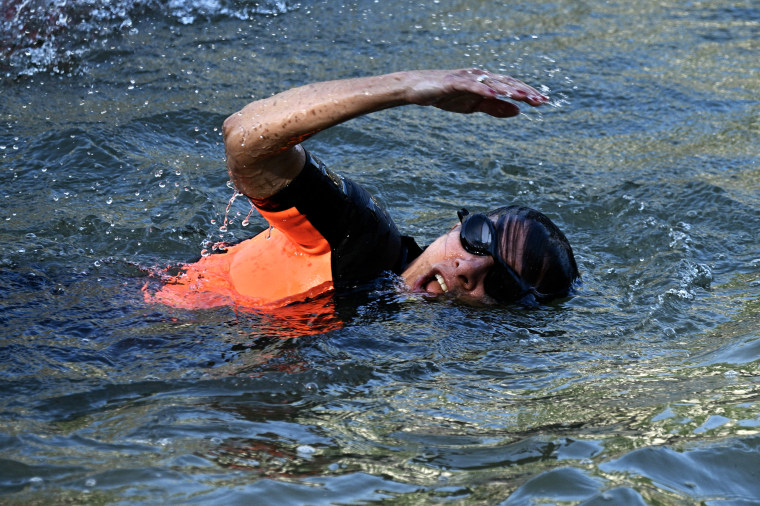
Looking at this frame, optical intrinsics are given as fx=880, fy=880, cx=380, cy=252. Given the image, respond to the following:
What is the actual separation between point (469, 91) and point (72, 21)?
635cm

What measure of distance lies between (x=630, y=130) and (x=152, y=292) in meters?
4.53

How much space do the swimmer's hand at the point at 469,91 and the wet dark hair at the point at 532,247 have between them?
899mm

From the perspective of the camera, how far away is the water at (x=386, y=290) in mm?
2725

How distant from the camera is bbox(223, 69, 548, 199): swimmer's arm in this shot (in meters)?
3.06

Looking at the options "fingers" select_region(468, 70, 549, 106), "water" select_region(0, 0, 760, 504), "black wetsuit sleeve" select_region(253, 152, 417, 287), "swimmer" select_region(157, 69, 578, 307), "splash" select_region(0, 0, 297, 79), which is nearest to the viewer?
"water" select_region(0, 0, 760, 504)

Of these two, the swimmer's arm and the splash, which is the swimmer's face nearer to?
the swimmer's arm

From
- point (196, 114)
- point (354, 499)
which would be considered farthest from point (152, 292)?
point (196, 114)

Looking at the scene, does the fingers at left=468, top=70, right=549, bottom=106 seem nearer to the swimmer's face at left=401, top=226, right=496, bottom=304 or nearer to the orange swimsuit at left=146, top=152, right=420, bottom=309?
the orange swimsuit at left=146, top=152, right=420, bottom=309

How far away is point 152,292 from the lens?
13.6ft

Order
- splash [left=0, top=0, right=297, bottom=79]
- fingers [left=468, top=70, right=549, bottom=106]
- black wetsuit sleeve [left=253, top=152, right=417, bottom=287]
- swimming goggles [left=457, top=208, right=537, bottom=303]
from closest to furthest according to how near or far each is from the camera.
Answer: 1. fingers [left=468, top=70, right=549, bottom=106]
2. black wetsuit sleeve [left=253, top=152, right=417, bottom=287]
3. swimming goggles [left=457, top=208, right=537, bottom=303]
4. splash [left=0, top=0, right=297, bottom=79]

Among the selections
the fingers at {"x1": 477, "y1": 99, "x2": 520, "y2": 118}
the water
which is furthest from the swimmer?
the water

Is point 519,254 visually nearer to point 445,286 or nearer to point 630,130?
point 445,286

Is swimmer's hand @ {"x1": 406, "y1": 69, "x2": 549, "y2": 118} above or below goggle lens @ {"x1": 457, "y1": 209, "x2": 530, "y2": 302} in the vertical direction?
above

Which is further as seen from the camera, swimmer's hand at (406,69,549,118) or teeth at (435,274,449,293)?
teeth at (435,274,449,293)
